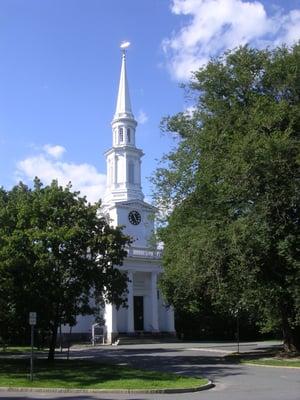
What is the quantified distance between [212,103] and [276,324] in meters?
15.4

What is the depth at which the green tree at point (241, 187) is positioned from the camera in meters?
27.5

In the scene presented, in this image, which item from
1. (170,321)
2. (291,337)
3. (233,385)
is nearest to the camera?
(233,385)

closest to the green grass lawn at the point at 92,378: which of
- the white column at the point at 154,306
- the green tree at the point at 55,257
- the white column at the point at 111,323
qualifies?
the green tree at the point at 55,257

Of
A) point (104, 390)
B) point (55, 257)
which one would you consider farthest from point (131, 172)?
point (104, 390)

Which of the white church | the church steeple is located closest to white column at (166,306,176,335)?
the white church

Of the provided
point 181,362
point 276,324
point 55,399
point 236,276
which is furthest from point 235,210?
point 55,399

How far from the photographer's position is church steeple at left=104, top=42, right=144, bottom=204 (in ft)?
223

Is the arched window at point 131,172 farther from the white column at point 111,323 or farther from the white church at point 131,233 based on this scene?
the white column at point 111,323

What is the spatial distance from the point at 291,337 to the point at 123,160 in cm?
3930

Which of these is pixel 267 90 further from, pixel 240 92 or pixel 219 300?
pixel 219 300

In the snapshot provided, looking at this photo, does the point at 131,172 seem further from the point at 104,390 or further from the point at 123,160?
the point at 104,390

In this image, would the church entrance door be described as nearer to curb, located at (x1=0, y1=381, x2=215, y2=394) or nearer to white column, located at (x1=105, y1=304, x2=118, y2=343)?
white column, located at (x1=105, y1=304, x2=118, y2=343)

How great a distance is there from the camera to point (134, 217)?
67.2m

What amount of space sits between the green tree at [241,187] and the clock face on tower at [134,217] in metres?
32.6
